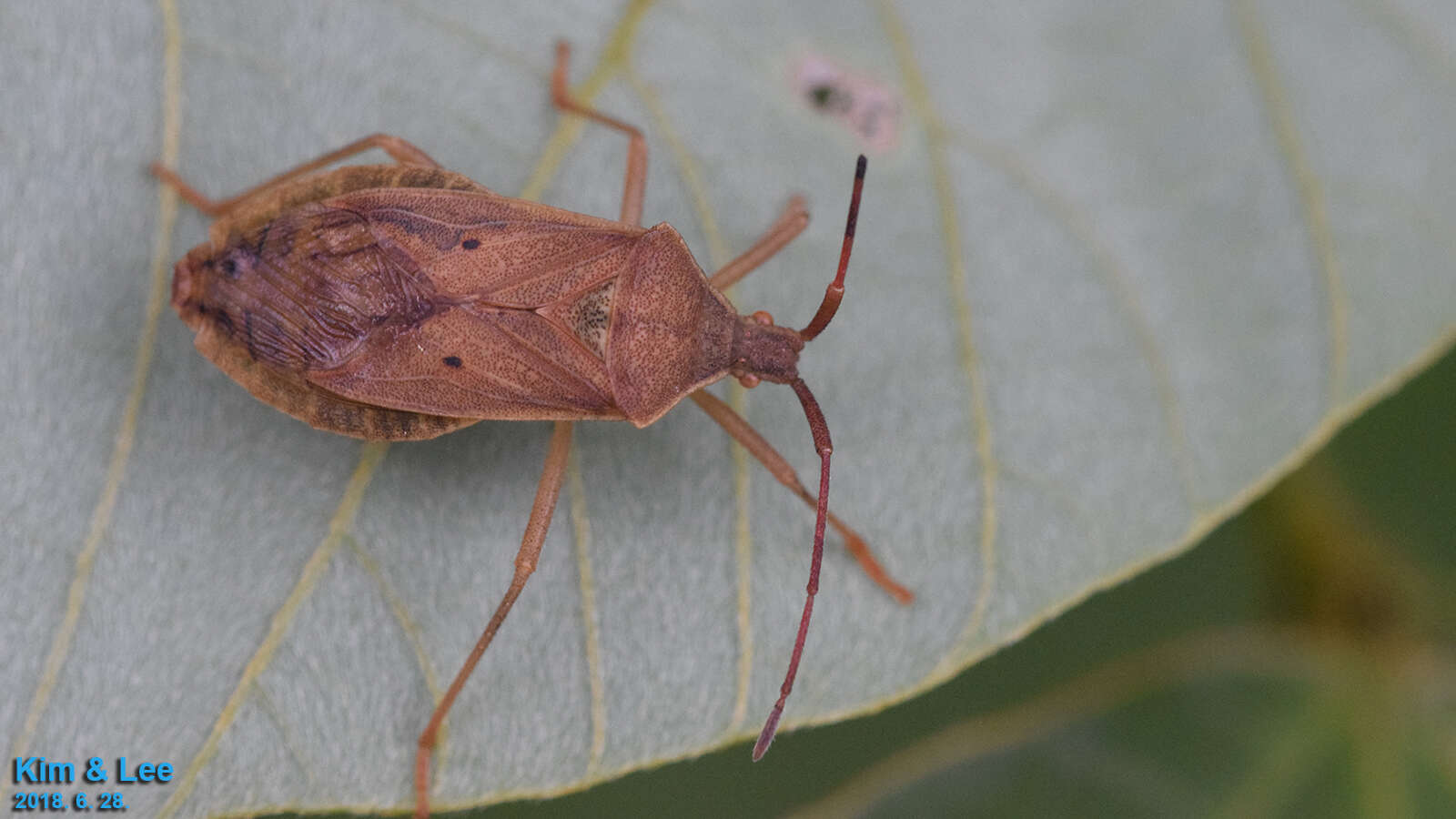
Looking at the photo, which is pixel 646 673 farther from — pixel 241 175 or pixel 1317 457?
pixel 1317 457

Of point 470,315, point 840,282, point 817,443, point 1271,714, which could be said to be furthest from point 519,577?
point 1271,714

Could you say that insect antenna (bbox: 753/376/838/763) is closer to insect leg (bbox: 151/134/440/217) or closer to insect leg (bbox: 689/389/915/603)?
insect leg (bbox: 689/389/915/603)

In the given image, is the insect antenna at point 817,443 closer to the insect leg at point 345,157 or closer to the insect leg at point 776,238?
the insect leg at point 776,238

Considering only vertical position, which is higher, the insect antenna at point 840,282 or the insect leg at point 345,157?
the insect leg at point 345,157

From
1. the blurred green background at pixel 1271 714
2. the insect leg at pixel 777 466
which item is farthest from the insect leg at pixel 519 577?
the blurred green background at pixel 1271 714

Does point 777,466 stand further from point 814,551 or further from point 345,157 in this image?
point 345,157

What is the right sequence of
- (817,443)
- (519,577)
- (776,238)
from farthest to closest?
(776,238), (817,443), (519,577)
